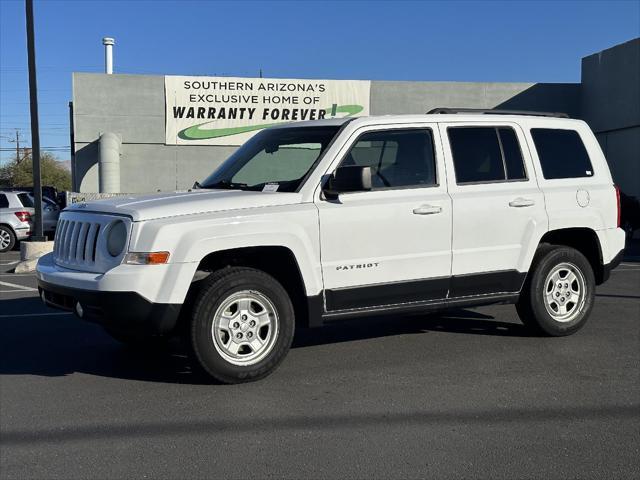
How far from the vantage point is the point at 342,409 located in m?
4.83

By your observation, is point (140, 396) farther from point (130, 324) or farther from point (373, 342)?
point (373, 342)

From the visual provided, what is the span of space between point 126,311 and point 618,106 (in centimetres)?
2309

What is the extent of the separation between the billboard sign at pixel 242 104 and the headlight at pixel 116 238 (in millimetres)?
22255

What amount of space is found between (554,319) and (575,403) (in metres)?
2.00

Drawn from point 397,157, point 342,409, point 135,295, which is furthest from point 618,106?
point 135,295

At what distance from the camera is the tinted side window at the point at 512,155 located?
21.5 feet

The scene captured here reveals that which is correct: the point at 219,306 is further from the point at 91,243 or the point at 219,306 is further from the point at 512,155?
the point at 512,155

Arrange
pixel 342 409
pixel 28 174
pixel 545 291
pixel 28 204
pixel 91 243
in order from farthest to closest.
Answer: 1. pixel 28 174
2. pixel 28 204
3. pixel 545 291
4. pixel 91 243
5. pixel 342 409

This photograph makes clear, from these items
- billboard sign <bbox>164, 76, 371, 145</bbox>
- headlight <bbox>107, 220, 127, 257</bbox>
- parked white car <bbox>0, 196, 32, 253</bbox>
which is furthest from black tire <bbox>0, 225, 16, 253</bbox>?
headlight <bbox>107, 220, 127, 257</bbox>

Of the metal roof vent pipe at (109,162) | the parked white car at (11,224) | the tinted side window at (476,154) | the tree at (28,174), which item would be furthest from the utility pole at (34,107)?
the tree at (28,174)

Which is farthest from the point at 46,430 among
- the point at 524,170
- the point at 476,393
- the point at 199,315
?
the point at 524,170

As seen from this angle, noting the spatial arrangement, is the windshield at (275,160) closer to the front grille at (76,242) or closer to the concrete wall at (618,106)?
the front grille at (76,242)

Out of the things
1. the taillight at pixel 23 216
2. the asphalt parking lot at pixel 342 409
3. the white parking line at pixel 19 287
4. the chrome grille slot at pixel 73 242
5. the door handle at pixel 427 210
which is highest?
the door handle at pixel 427 210

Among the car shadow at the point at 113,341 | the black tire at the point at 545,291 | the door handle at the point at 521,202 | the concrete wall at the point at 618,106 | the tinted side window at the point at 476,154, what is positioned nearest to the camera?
the car shadow at the point at 113,341
